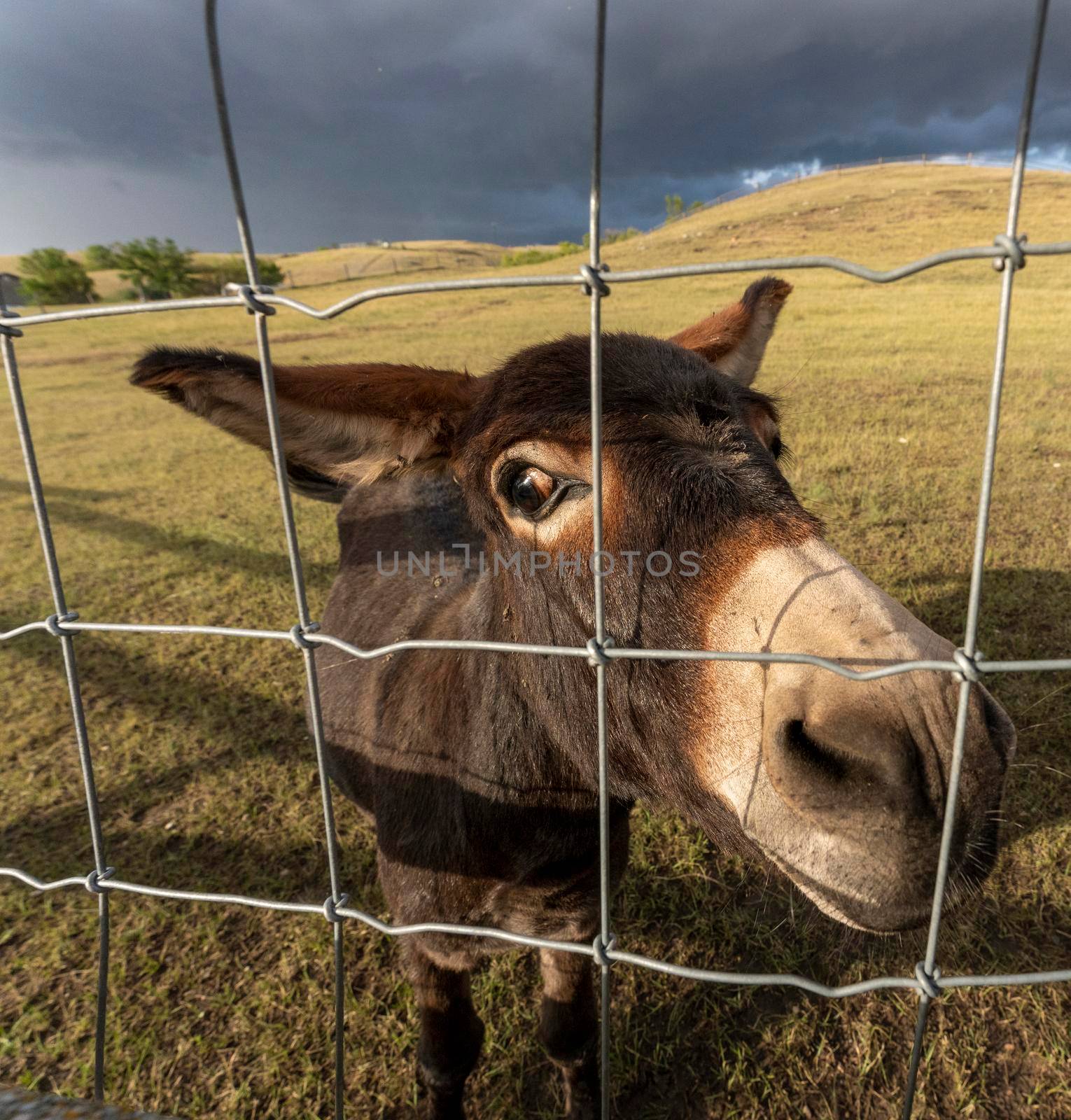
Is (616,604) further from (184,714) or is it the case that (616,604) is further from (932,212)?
(932,212)

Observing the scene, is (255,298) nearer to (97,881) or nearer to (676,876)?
(97,881)

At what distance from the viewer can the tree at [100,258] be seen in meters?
54.4

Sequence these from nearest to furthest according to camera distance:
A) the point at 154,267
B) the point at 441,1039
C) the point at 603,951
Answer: the point at 603,951, the point at 441,1039, the point at 154,267

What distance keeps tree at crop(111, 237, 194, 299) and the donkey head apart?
2226 inches

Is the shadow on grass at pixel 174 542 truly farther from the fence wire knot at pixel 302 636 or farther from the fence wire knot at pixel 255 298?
the fence wire knot at pixel 255 298

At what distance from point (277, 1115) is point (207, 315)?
122 ft

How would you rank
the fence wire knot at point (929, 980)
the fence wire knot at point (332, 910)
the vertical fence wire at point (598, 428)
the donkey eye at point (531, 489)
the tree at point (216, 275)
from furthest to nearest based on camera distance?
the tree at point (216, 275)
the donkey eye at point (531, 489)
the fence wire knot at point (332, 910)
the fence wire knot at point (929, 980)
the vertical fence wire at point (598, 428)

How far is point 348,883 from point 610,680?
229cm

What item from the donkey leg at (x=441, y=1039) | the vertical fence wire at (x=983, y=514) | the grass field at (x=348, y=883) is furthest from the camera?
the grass field at (x=348, y=883)

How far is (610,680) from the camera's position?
1493 mm

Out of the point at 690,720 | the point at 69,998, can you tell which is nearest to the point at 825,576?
the point at 690,720

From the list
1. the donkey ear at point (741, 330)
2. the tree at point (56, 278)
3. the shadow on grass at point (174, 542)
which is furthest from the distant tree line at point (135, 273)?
the donkey ear at point (741, 330)

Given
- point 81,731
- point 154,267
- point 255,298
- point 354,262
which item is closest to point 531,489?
point 255,298

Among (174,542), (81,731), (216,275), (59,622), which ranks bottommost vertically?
(174,542)
